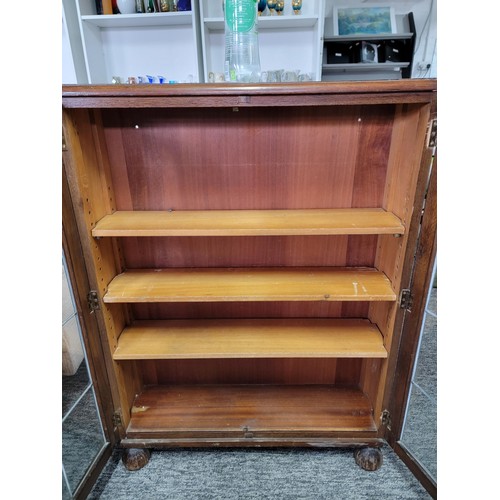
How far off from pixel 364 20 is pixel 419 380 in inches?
108

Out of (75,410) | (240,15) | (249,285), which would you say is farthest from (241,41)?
(75,410)

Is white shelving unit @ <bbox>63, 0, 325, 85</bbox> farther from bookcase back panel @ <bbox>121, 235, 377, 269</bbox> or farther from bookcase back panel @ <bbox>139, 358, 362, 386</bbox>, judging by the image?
bookcase back panel @ <bbox>139, 358, 362, 386</bbox>

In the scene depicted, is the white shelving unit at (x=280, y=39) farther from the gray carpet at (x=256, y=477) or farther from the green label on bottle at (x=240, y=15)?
the gray carpet at (x=256, y=477)

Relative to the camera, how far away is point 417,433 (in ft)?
3.97

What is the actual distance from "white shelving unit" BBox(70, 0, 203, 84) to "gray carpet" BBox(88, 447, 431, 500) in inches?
96.0

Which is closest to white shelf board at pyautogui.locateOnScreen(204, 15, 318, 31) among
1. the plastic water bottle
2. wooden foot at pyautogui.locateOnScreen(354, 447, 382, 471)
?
the plastic water bottle

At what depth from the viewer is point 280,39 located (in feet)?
7.99

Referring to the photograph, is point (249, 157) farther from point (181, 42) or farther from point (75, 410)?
point (181, 42)

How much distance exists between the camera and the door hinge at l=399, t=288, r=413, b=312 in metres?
1.08

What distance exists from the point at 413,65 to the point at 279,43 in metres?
1.17

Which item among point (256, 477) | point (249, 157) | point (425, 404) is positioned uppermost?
point (249, 157)
